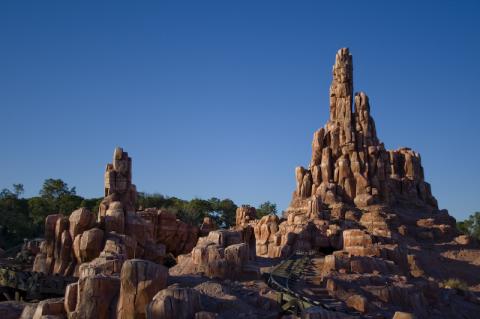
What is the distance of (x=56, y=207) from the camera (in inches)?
2352

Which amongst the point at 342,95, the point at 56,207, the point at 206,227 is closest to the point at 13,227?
the point at 56,207

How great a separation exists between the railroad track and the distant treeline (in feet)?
82.8

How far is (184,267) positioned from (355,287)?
6.35m

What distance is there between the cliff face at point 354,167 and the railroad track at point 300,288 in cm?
1955

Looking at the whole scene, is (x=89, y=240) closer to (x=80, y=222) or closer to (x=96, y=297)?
(x=80, y=222)

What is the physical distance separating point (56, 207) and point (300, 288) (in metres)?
45.8

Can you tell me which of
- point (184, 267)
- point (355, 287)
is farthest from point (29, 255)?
point (355, 287)

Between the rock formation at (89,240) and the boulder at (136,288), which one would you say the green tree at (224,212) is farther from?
the boulder at (136,288)

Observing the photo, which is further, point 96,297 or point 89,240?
point 89,240

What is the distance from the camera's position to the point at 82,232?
2703 cm

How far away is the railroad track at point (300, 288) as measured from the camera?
51.2 feet

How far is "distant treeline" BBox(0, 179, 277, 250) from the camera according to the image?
172 ft

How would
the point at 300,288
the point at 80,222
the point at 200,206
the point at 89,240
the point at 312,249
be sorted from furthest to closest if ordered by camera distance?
the point at 200,206 → the point at 312,249 → the point at 80,222 → the point at 89,240 → the point at 300,288

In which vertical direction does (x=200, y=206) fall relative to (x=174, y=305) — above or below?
above
